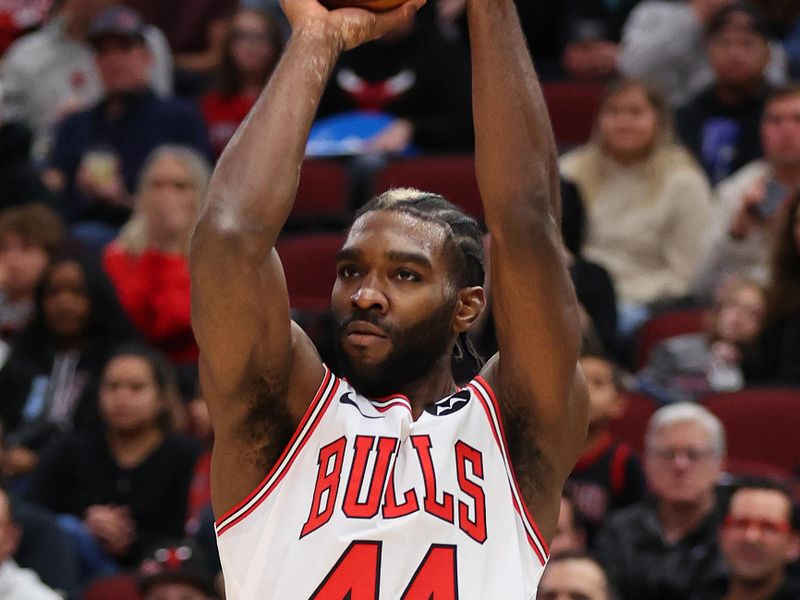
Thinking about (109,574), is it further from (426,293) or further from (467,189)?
(426,293)

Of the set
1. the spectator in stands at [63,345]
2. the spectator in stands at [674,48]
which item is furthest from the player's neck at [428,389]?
the spectator in stands at [674,48]

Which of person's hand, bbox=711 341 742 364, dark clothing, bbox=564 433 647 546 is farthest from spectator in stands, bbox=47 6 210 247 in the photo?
dark clothing, bbox=564 433 647 546

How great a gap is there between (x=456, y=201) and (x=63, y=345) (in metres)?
1.84

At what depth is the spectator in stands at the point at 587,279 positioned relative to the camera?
6.75 m

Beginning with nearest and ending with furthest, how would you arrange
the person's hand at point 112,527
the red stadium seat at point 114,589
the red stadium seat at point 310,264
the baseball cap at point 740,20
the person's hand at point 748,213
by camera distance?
the red stadium seat at point 114,589 < the person's hand at point 112,527 < the person's hand at point 748,213 < the red stadium seat at point 310,264 < the baseball cap at point 740,20

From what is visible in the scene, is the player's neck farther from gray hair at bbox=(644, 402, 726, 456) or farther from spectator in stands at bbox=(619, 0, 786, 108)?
spectator in stands at bbox=(619, 0, 786, 108)

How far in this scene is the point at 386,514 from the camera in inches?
114

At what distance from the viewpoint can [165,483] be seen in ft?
21.1

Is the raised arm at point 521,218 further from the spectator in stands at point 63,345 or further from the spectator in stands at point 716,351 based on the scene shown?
the spectator in stands at point 63,345

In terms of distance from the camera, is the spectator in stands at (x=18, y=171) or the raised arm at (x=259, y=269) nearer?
the raised arm at (x=259, y=269)

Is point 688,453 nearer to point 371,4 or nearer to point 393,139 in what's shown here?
point 393,139

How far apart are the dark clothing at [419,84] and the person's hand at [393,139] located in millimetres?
119

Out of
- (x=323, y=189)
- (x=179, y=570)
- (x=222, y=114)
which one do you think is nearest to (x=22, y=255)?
(x=323, y=189)

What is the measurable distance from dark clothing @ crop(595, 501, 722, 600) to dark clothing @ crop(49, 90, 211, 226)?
3432 mm
